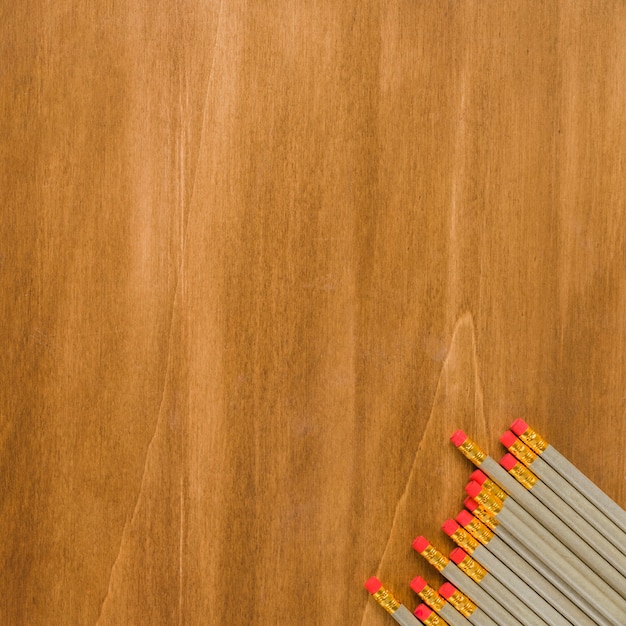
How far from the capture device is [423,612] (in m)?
0.55

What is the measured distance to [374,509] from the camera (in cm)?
57

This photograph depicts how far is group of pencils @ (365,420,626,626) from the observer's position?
0.54 m

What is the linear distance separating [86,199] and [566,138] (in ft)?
1.26

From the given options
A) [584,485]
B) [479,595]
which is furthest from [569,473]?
[479,595]

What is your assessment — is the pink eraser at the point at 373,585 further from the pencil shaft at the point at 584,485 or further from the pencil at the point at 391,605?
the pencil shaft at the point at 584,485

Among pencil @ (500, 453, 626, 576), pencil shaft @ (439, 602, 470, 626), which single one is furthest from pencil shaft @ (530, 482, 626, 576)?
pencil shaft @ (439, 602, 470, 626)

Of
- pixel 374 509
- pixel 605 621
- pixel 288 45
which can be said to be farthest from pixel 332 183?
pixel 605 621

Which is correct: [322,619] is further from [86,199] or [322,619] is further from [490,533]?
[86,199]

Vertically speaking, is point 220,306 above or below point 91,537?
above

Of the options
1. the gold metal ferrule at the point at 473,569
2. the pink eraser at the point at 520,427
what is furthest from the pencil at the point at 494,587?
the pink eraser at the point at 520,427

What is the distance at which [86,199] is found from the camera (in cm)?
56

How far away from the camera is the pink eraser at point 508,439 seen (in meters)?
0.56

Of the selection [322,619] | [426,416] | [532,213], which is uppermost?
[532,213]

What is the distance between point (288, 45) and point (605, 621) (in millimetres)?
Result: 503
